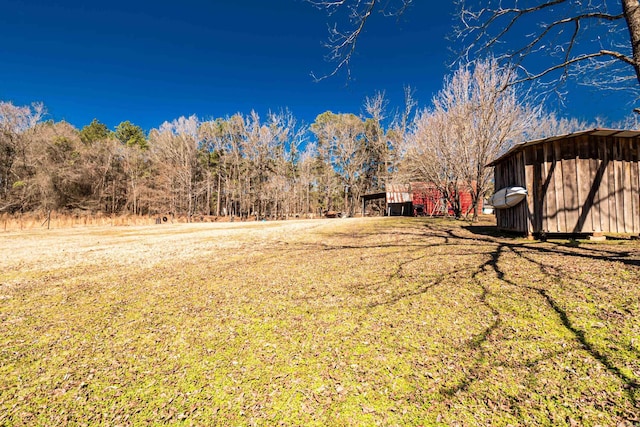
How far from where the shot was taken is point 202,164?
44.3 meters

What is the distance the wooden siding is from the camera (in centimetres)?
733

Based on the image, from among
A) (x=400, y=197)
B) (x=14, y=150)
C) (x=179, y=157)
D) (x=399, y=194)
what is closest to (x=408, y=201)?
(x=400, y=197)

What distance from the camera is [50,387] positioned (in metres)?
2.20

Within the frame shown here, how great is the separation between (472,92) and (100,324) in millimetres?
17986

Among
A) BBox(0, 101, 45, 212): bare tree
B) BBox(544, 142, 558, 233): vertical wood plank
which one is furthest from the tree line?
BBox(544, 142, 558, 233): vertical wood plank

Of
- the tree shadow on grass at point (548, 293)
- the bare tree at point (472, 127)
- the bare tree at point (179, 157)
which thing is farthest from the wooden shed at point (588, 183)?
the bare tree at point (179, 157)

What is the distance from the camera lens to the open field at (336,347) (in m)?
1.87

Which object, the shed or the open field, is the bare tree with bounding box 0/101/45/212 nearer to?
the open field

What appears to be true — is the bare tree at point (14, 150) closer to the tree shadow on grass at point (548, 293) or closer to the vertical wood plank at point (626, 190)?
the tree shadow on grass at point (548, 293)

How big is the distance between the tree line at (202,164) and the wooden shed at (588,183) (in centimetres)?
1103

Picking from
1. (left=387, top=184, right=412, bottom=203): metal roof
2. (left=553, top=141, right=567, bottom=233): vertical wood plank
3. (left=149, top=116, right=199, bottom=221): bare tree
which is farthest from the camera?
(left=149, top=116, right=199, bottom=221): bare tree

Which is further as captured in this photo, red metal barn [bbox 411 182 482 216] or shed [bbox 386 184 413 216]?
shed [bbox 386 184 413 216]

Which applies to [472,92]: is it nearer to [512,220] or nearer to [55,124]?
[512,220]

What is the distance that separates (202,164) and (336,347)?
4723 centimetres
